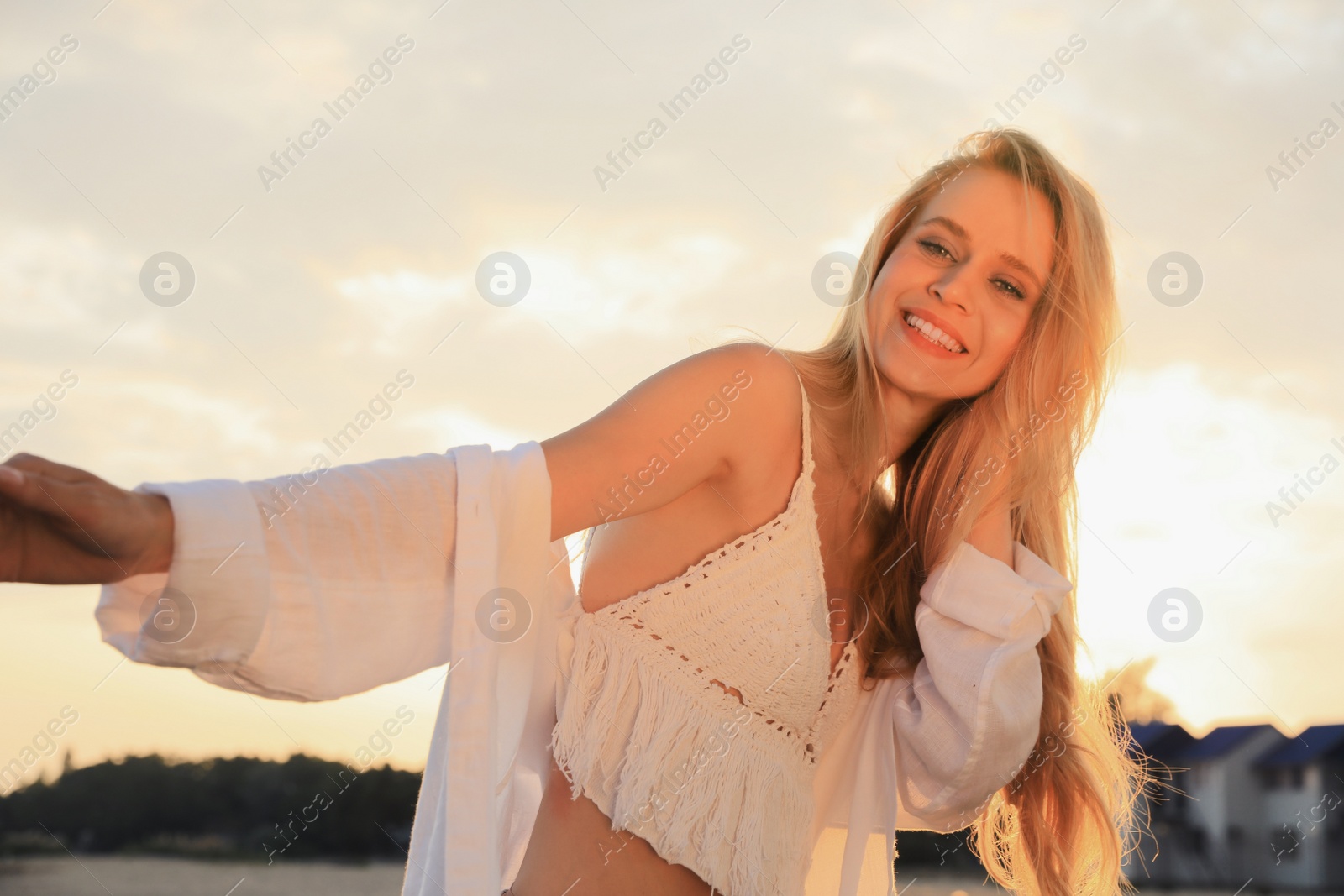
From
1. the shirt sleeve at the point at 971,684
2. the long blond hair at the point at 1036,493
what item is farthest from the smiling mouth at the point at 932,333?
the shirt sleeve at the point at 971,684

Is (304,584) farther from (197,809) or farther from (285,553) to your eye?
(197,809)

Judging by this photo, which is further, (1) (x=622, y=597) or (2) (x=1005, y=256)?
(2) (x=1005, y=256)

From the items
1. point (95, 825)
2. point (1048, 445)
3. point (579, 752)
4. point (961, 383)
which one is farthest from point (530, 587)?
point (95, 825)

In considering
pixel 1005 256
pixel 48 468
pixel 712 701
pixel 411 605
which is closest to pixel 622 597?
pixel 712 701

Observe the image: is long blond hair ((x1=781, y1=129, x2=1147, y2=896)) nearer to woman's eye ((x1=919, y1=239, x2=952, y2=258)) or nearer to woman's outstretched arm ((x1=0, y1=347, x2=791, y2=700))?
woman's eye ((x1=919, y1=239, x2=952, y2=258))

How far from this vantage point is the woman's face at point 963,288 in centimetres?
238

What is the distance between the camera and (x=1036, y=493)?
2.54 m

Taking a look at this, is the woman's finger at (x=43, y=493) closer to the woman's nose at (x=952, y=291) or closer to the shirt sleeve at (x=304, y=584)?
the shirt sleeve at (x=304, y=584)

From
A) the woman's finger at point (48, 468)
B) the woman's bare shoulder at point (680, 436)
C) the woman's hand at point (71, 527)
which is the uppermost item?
the woman's bare shoulder at point (680, 436)

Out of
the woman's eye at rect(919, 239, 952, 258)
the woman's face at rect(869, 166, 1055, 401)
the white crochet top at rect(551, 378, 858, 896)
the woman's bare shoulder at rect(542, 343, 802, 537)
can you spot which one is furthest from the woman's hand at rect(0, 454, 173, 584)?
the woman's eye at rect(919, 239, 952, 258)

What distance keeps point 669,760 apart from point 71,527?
45.8 inches

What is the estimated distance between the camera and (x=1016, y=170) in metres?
2.52

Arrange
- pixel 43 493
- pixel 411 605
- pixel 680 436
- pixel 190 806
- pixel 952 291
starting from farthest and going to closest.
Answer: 1. pixel 190 806
2. pixel 952 291
3. pixel 680 436
4. pixel 411 605
5. pixel 43 493

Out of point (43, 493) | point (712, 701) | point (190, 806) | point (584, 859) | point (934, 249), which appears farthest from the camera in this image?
point (190, 806)
